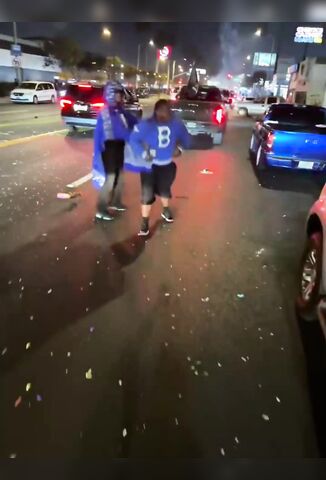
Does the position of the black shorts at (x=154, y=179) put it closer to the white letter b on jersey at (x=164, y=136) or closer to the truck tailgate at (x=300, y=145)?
the white letter b on jersey at (x=164, y=136)

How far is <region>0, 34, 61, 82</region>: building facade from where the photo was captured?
134ft

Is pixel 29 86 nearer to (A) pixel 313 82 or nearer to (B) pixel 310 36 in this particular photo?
(B) pixel 310 36

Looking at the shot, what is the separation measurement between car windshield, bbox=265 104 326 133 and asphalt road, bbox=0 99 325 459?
3983mm

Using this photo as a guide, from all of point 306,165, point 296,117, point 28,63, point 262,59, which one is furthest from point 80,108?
point 262,59

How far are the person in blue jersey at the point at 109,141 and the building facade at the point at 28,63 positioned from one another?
40.3 meters

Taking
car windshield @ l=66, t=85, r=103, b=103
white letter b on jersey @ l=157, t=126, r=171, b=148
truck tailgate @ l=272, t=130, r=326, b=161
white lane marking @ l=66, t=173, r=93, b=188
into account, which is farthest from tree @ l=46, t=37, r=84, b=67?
white letter b on jersey @ l=157, t=126, r=171, b=148

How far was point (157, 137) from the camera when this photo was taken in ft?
16.7

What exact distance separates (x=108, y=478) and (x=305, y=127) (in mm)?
9310

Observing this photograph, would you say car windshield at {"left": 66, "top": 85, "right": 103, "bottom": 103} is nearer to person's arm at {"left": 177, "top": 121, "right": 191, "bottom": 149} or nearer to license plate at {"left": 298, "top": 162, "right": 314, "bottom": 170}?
license plate at {"left": 298, "top": 162, "right": 314, "bottom": 170}

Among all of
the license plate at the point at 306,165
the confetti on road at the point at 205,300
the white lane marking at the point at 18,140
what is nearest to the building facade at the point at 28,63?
the white lane marking at the point at 18,140

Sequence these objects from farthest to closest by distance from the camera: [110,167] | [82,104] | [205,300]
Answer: [82,104]
[110,167]
[205,300]

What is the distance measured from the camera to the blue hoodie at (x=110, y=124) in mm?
5391

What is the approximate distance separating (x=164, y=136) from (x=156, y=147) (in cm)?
17

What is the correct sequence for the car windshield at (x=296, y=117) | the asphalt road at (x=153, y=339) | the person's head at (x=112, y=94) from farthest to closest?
the car windshield at (x=296, y=117) → the person's head at (x=112, y=94) → the asphalt road at (x=153, y=339)
